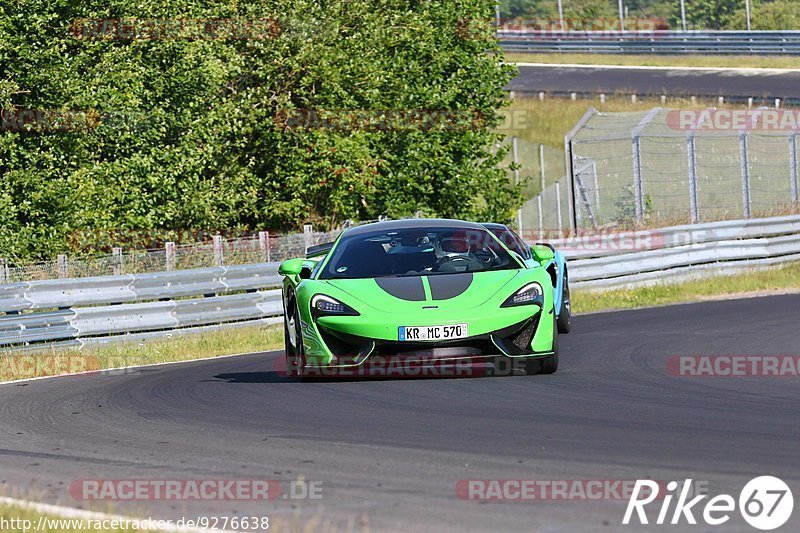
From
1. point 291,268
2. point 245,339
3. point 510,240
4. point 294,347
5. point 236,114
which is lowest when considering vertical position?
point 245,339

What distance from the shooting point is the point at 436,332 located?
10133mm

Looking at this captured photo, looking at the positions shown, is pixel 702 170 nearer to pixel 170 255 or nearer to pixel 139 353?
pixel 170 255

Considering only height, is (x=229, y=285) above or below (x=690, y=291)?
above

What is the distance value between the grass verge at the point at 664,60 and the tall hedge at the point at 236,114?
83.4ft

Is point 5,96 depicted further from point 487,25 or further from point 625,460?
point 625,460

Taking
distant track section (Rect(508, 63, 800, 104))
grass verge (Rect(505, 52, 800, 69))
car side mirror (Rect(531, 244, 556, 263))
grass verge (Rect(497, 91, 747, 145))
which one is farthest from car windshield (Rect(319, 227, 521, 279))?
grass verge (Rect(505, 52, 800, 69))

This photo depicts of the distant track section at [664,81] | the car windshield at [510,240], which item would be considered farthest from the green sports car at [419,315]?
the distant track section at [664,81]

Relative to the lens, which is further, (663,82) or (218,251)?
(663,82)

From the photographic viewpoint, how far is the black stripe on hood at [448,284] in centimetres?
1044

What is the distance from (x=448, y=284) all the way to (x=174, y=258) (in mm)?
9773

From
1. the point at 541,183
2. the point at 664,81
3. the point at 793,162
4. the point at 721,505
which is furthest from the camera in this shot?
the point at 664,81

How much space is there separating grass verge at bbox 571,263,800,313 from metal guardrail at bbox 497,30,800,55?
32696 mm

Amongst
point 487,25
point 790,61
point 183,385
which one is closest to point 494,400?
point 183,385

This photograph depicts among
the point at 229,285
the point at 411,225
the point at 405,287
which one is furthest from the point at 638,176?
the point at 405,287
